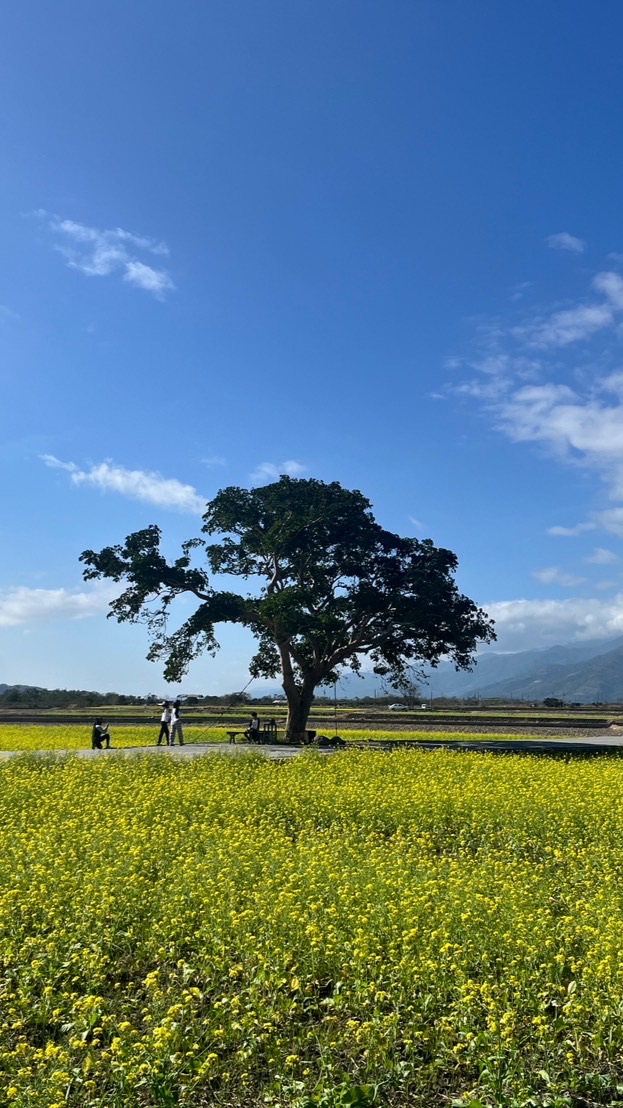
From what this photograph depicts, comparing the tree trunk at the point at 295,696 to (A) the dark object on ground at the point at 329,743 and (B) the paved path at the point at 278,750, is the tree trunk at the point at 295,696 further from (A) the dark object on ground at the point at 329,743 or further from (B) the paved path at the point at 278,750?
(B) the paved path at the point at 278,750

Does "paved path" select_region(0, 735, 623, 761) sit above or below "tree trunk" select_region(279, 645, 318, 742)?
below

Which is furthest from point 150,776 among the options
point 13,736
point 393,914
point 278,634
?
point 13,736

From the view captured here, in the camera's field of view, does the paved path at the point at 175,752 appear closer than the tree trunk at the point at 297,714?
Yes

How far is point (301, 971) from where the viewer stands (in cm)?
577

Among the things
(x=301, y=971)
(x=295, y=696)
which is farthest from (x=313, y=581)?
(x=301, y=971)

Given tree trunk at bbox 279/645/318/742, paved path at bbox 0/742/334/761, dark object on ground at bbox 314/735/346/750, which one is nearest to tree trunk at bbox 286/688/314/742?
tree trunk at bbox 279/645/318/742

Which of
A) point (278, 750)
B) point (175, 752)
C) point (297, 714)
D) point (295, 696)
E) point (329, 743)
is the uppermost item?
point (295, 696)

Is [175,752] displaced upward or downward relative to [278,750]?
upward

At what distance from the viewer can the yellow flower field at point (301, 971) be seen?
452 cm

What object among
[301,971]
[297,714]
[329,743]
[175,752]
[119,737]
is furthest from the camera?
[119,737]

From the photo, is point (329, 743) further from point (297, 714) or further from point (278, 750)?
point (278, 750)

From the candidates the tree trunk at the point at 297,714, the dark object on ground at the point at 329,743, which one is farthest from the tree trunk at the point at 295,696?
the dark object on ground at the point at 329,743

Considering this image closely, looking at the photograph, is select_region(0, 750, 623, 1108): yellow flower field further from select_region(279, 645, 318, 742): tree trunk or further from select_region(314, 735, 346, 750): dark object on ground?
select_region(279, 645, 318, 742): tree trunk

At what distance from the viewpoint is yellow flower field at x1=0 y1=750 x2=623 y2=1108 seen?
4.52 metres
